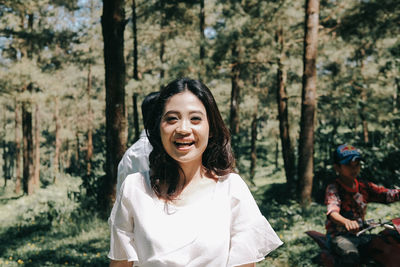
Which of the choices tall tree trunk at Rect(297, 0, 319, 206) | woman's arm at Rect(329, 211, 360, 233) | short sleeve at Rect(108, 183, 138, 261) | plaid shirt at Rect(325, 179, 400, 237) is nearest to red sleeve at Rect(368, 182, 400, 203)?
plaid shirt at Rect(325, 179, 400, 237)

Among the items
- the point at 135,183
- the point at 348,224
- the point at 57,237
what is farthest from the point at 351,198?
the point at 57,237

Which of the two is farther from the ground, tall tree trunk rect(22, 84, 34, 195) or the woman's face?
the woman's face

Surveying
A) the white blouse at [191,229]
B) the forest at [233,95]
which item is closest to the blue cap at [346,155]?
the white blouse at [191,229]

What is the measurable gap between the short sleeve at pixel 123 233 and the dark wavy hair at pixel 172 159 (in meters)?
0.16

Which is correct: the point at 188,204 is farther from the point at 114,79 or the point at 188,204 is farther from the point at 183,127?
the point at 114,79

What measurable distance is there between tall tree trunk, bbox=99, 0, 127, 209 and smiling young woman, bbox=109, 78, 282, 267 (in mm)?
6003

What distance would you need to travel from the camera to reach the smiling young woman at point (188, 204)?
5.14 ft

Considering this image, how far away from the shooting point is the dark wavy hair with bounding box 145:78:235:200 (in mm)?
1794

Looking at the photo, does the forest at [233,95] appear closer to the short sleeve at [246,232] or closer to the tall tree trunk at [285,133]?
the tall tree trunk at [285,133]

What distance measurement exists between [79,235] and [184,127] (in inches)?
263

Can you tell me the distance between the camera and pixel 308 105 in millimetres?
9055

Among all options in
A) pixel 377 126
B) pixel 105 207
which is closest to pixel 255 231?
pixel 105 207

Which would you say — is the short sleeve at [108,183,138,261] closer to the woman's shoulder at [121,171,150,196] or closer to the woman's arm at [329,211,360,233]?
the woman's shoulder at [121,171,150,196]

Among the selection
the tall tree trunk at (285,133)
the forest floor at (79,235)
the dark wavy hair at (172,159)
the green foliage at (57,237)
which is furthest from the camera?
the tall tree trunk at (285,133)
